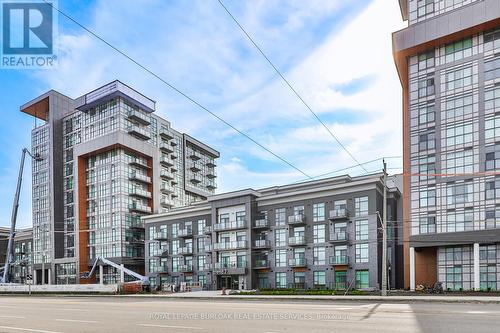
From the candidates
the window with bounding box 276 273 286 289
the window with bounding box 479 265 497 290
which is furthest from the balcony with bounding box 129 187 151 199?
the window with bounding box 479 265 497 290

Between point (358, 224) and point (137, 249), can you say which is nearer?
point (358, 224)

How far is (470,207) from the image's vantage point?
46.8m

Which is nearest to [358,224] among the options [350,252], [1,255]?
[350,252]

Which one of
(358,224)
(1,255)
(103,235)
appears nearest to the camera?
(358,224)

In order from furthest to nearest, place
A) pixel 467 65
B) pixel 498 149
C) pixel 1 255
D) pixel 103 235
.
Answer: pixel 1 255
pixel 103 235
pixel 467 65
pixel 498 149

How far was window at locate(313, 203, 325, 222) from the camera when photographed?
55.9 meters

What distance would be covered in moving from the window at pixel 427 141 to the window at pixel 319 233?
1555 centimetres

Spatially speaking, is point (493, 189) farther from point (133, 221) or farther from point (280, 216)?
point (133, 221)

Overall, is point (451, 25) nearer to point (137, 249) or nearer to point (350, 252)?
point (350, 252)

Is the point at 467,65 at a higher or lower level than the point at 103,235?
higher

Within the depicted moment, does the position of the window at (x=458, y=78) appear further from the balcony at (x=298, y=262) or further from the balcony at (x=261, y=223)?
the balcony at (x=261, y=223)

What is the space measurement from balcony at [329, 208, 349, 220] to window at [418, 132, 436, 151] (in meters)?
11.8

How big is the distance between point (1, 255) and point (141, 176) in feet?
187

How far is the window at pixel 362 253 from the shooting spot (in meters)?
51.6
